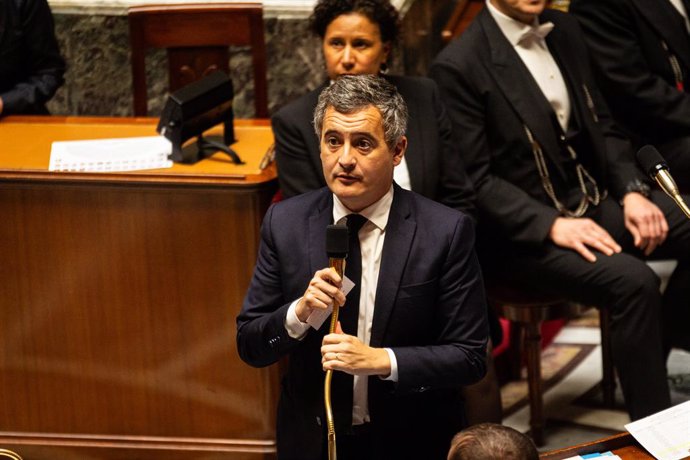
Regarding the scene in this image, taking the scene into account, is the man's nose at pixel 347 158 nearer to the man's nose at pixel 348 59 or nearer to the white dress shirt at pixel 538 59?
the man's nose at pixel 348 59

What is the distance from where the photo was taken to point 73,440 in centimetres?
363

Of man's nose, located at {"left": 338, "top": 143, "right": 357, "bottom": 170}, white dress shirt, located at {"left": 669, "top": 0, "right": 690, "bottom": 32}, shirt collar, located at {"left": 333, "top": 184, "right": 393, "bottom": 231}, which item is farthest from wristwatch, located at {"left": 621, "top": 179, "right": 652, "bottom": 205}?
man's nose, located at {"left": 338, "top": 143, "right": 357, "bottom": 170}

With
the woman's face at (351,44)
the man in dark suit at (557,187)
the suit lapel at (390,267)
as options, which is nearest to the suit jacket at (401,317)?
the suit lapel at (390,267)

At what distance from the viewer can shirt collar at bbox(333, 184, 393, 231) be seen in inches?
105

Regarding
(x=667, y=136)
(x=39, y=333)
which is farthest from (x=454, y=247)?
(x=667, y=136)

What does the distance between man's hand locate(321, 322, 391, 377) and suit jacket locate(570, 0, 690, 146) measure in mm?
2085

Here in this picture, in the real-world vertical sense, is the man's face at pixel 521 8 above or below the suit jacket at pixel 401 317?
above

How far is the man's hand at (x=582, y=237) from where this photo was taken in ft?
12.2

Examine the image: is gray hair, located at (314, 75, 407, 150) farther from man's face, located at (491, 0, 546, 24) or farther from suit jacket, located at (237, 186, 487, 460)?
man's face, located at (491, 0, 546, 24)

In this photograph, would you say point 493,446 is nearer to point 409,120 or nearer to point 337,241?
point 337,241

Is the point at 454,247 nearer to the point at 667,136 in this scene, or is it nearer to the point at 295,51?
the point at 667,136

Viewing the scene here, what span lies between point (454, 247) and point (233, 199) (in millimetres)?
974

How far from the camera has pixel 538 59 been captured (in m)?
3.89

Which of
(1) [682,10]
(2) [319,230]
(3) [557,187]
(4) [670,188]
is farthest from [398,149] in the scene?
(1) [682,10]
